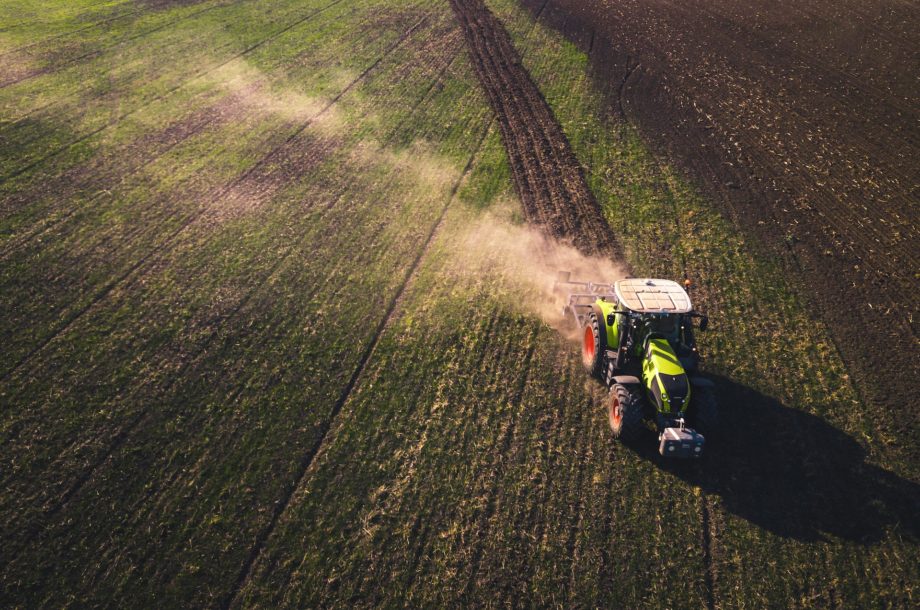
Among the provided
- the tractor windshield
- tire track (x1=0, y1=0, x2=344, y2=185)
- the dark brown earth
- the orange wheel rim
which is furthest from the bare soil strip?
tire track (x1=0, y1=0, x2=344, y2=185)

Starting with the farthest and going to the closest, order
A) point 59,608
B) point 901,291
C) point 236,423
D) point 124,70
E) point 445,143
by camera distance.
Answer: point 124,70, point 445,143, point 901,291, point 236,423, point 59,608

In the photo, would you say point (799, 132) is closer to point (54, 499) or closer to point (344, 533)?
point (344, 533)

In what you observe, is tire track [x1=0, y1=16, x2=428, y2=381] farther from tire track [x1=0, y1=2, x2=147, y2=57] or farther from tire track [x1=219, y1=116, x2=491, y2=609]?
tire track [x1=0, y1=2, x2=147, y2=57]

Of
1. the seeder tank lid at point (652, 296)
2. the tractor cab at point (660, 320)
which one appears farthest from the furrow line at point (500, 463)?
the seeder tank lid at point (652, 296)

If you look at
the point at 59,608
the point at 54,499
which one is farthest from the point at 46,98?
the point at 59,608

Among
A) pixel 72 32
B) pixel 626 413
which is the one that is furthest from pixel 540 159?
pixel 72 32

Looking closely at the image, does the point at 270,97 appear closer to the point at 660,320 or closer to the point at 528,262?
the point at 528,262

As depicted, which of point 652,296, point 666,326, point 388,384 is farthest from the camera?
point 388,384
